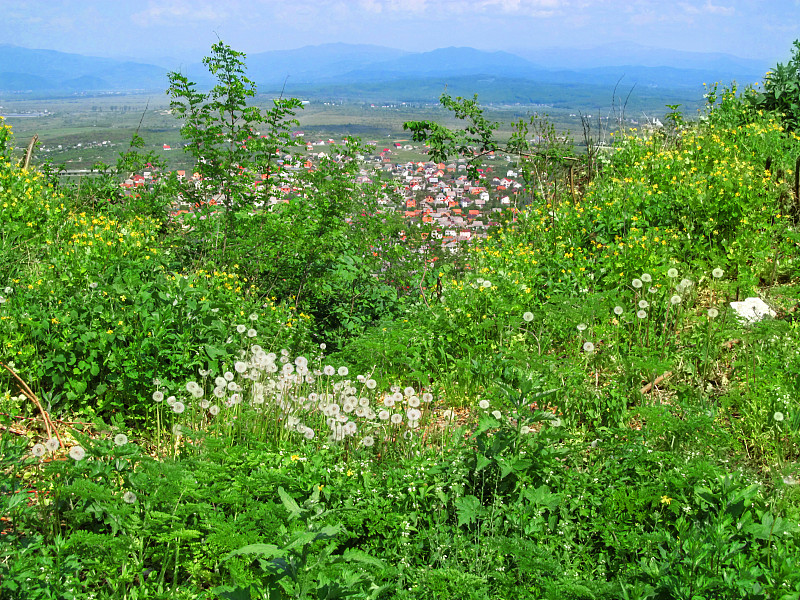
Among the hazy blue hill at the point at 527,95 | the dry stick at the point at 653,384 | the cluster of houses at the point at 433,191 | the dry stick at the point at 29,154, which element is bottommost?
the dry stick at the point at 653,384

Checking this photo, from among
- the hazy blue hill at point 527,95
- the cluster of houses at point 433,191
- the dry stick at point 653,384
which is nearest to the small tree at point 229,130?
the cluster of houses at point 433,191

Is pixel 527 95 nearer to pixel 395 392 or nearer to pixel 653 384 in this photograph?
pixel 653 384

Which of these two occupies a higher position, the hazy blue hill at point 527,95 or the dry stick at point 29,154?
the hazy blue hill at point 527,95

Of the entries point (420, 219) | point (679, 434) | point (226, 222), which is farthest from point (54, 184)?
point (679, 434)

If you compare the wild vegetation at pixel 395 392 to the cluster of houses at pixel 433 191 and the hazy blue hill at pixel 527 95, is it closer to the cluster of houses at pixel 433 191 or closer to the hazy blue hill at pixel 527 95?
the cluster of houses at pixel 433 191

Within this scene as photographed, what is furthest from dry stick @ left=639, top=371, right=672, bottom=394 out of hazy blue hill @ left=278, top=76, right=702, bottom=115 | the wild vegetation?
hazy blue hill @ left=278, top=76, right=702, bottom=115

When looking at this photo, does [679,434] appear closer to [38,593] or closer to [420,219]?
[38,593]

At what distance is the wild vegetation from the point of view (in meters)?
2.48

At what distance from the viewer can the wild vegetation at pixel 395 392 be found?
8.14 feet

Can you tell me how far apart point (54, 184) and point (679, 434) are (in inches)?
392

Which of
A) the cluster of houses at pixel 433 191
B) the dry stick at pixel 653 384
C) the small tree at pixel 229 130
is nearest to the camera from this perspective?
the dry stick at pixel 653 384

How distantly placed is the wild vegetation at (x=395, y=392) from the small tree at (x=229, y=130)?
0.04 metres

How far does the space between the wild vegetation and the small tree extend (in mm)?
44

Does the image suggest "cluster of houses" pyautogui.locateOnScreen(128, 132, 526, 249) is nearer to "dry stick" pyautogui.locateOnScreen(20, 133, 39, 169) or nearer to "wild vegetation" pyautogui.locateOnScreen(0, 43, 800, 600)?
"wild vegetation" pyautogui.locateOnScreen(0, 43, 800, 600)
